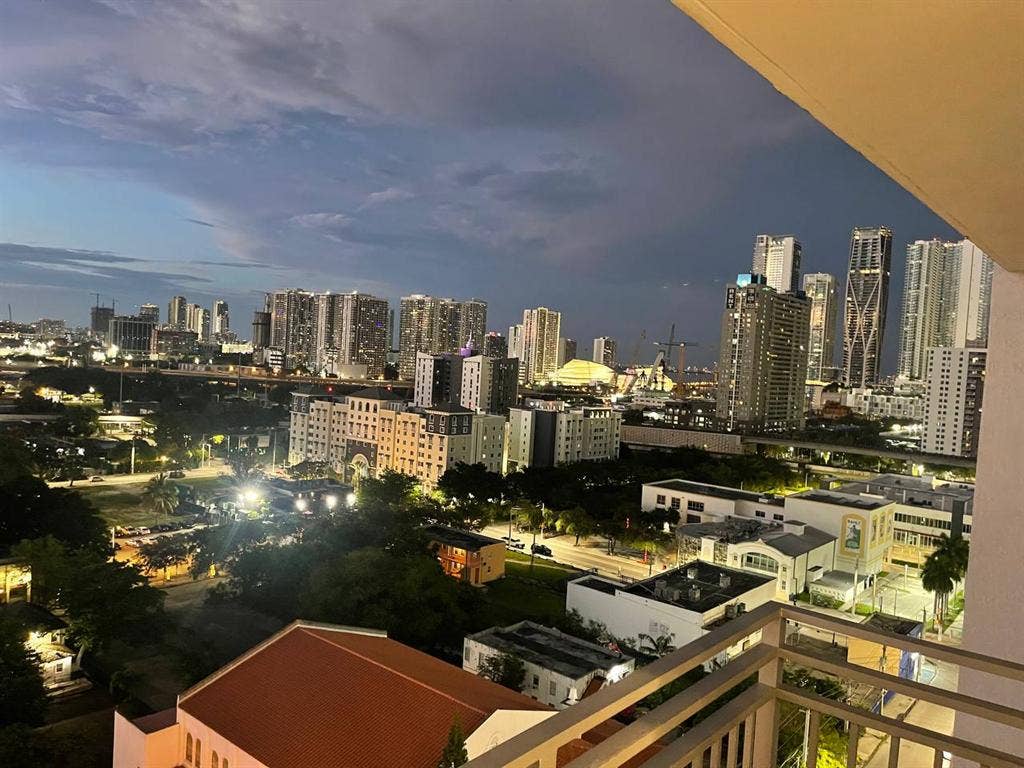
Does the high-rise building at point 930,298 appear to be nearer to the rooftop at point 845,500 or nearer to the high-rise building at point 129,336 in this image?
the rooftop at point 845,500

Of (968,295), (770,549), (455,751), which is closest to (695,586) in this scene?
(770,549)

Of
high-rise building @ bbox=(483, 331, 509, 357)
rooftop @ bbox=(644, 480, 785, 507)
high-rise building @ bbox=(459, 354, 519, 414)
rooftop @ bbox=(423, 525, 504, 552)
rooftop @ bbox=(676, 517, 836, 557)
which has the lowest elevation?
rooftop @ bbox=(423, 525, 504, 552)

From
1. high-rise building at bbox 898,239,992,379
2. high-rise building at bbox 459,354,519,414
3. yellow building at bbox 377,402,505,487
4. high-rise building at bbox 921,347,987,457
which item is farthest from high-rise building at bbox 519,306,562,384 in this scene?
yellow building at bbox 377,402,505,487

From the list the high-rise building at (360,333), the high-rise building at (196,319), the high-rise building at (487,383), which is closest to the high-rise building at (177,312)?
the high-rise building at (196,319)

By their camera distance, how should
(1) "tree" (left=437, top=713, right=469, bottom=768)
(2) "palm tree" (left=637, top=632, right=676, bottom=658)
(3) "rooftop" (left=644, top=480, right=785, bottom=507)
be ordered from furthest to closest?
(3) "rooftop" (left=644, top=480, right=785, bottom=507) → (2) "palm tree" (left=637, top=632, right=676, bottom=658) → (1) "tree" (left=437, top=713, right=469, bottom=768)

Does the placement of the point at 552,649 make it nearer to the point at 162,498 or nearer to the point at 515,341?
the point at 162,498

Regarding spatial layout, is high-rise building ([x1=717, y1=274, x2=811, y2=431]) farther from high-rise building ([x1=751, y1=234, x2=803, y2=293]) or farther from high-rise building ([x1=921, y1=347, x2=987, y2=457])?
high-rise building ([x1=751, y1=234, x2=803, y2=293])

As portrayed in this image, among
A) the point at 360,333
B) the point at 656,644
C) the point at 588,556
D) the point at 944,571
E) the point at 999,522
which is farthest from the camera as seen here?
the point at 360,333
